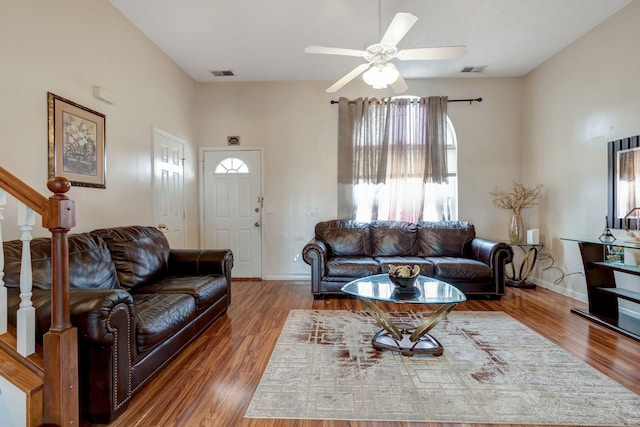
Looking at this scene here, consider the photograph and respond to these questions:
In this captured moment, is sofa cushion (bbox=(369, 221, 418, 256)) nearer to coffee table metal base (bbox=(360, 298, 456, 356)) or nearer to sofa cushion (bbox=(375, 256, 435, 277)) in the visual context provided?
sofa cushion (bbox=(375, 256, 435, 277))

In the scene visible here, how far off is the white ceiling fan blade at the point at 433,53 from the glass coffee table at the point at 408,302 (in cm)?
189

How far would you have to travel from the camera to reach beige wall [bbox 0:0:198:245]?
213 cm

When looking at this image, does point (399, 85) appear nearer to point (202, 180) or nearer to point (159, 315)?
point (159, 315)

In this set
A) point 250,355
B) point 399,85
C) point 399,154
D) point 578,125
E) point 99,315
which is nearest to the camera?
point 99,315

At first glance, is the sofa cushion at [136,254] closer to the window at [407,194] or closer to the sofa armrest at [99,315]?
the sofa armrest at [99,315]

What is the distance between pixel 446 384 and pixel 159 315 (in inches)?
75.1

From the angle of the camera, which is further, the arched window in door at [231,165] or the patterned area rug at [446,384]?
the arched window in door at [231,165]

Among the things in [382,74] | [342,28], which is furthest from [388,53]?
[342,28]

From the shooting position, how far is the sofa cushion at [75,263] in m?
1.83

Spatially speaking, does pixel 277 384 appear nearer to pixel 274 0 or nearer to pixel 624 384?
pixel 624 384

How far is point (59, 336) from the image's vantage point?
1425mm

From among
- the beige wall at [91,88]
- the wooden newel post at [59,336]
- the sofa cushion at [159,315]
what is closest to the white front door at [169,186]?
the beige wall at [91,88]

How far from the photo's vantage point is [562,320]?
10.2ft

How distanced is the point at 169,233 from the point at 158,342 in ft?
7.97
